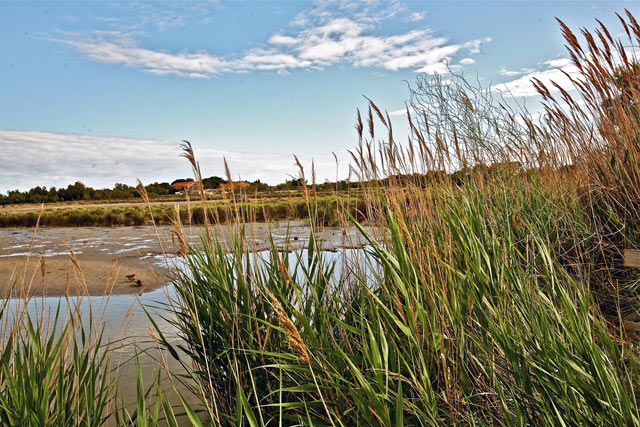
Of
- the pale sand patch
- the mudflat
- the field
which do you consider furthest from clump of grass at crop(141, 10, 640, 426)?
the pale sand patch

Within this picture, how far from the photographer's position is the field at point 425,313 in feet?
5.41

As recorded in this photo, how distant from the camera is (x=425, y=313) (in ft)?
6.42

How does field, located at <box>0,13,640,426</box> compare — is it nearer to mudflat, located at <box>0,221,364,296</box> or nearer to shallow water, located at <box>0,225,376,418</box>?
shallow water, located at <box>0,225,376,418</box>

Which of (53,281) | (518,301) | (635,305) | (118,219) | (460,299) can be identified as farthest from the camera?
(118,219)

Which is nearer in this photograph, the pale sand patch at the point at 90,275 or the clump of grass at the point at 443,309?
the clump of grass at the point at 443,309

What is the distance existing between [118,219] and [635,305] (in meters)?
23.7

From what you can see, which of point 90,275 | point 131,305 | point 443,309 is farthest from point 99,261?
point 443,309

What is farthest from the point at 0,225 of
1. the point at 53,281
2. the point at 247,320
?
the point at 247,320

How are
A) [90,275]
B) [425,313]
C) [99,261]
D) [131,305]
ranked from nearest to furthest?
[425,313] → [131,305] → [90,275] → [99,261]

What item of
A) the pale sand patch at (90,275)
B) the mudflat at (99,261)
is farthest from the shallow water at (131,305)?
the pale sand patch at (90,275)

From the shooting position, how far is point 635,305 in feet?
9.80

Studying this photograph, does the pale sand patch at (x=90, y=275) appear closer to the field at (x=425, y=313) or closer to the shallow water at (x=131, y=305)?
the shallow water at (x=131, y=305)

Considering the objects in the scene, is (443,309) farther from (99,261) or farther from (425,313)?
(99,261)

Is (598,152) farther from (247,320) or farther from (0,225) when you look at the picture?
(0,225)
